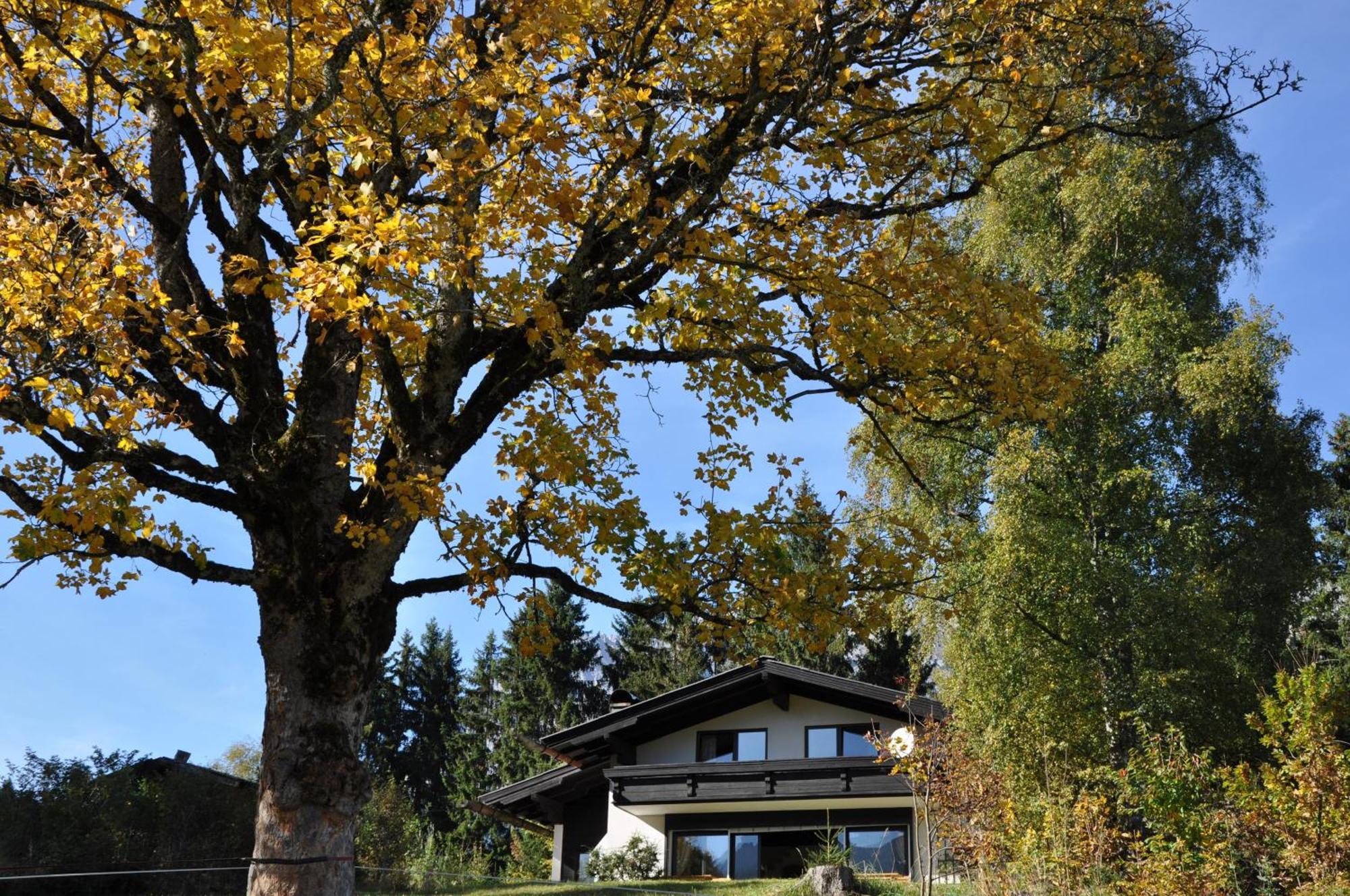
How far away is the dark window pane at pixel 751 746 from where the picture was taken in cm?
2466

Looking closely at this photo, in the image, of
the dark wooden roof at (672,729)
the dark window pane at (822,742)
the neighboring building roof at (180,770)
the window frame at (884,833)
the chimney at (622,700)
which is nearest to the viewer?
the neighboring building roof at (180,770)

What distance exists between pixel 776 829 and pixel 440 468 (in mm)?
19261

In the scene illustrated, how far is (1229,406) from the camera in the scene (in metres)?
17.9

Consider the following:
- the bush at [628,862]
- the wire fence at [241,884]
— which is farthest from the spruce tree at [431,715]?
the wire fence at [241,884]

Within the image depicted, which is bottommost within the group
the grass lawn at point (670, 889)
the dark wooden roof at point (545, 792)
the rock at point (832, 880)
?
the grass lawn at point (670, 889)

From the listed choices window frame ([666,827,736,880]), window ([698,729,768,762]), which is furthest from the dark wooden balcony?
window frame ([666,827,736,880])

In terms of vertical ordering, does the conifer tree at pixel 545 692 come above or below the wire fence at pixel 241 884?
above

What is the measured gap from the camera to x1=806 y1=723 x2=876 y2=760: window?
24.0 meters

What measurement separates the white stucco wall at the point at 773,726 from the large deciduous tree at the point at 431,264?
16578 millimetres

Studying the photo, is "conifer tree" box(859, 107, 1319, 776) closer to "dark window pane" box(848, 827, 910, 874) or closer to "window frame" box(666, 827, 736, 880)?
"dark window pane" box(848, 827, 910, 874)

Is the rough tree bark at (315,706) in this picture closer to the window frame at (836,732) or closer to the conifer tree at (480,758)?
the window frame at (836,732)

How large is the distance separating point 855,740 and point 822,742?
751 mm

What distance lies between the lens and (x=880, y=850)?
75.2 feet

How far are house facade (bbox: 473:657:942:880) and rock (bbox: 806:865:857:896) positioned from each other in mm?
3802
